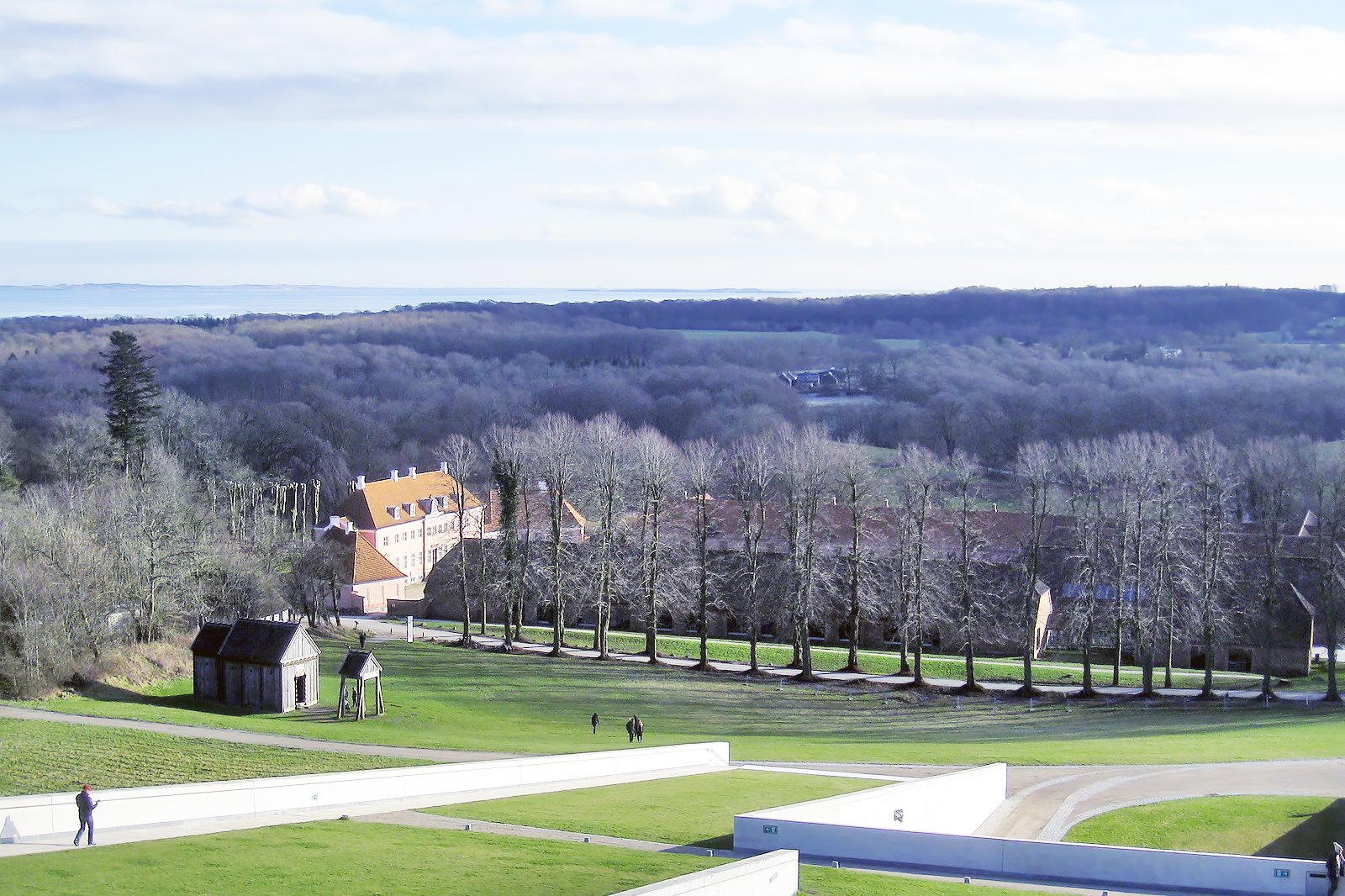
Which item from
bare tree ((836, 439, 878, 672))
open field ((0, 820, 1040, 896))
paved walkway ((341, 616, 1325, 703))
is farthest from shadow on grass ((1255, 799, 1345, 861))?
bare tree ((836, 439, 878, 672))

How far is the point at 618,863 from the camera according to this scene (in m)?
21.7

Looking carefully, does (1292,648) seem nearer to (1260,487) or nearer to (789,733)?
(1260,487)

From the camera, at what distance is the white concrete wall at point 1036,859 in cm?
2245

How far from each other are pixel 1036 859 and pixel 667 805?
26.7ft

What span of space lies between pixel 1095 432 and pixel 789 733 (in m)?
82.8

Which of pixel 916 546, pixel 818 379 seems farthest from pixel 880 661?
pixel 818 379

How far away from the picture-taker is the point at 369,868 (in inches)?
813

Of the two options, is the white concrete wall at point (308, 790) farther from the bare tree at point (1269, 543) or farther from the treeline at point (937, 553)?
the bare tree at point (1269, 543)

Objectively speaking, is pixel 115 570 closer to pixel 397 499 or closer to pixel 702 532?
pixel 702 532

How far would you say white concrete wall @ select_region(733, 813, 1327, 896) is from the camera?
2245cm

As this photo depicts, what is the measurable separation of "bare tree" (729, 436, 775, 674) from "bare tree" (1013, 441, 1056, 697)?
35.7 feet

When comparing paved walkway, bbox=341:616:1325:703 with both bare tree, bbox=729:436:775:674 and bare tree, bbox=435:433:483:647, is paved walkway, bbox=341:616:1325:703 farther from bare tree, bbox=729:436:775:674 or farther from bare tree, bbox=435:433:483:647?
bare tree, bbox=729:436:775:674

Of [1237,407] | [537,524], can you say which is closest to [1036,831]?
[537,524]

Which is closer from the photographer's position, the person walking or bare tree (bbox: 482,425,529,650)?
the person walking
